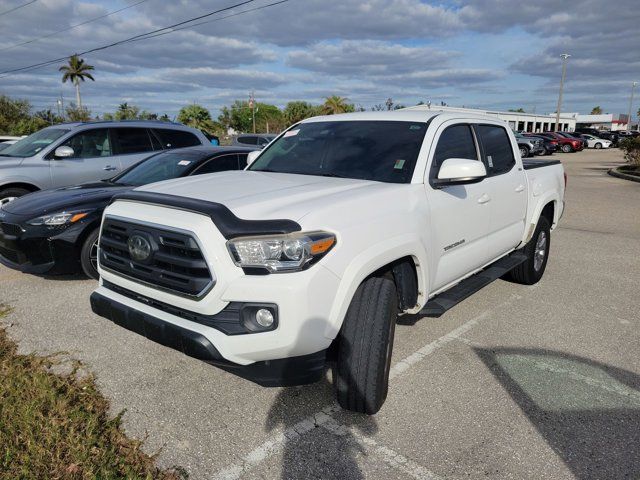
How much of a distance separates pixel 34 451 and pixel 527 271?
4.75 metres

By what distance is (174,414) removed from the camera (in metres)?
3.06

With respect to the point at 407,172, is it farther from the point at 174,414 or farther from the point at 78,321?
the point at 78,321

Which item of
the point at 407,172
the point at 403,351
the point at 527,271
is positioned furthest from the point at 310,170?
the point at 527,271

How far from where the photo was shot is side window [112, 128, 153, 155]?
8.20 m

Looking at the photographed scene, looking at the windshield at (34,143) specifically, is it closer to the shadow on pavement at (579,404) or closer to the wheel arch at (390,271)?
the wheel arch at (390,271)

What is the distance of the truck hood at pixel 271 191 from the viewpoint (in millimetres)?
2744

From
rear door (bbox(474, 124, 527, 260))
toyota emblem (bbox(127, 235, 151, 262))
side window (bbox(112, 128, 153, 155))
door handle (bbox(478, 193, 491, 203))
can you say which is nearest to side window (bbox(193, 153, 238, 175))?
side window (bbox(112, 128, 153, 155))

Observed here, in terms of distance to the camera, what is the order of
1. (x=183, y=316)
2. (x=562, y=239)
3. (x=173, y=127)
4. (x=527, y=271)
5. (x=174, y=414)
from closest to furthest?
1. (x=183, y=316)
2. (x=174, y=414)
3. (x=527, y=271)
4. (x=562, y=239)
5. (x=173, y=127)

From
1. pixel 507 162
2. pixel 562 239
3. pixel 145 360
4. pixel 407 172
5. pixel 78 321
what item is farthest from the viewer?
pixel 562 239

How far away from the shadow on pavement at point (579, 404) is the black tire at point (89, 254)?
3.88 metres

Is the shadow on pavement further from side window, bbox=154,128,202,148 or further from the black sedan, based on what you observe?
side window, bbox=154,128,202,148

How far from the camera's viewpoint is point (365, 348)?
2771mm

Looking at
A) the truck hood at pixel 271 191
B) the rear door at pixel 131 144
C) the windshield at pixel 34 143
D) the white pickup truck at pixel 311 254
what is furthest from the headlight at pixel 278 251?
the windshield at pixel 34 143

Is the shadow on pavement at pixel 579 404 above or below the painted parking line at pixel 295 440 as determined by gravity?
below
